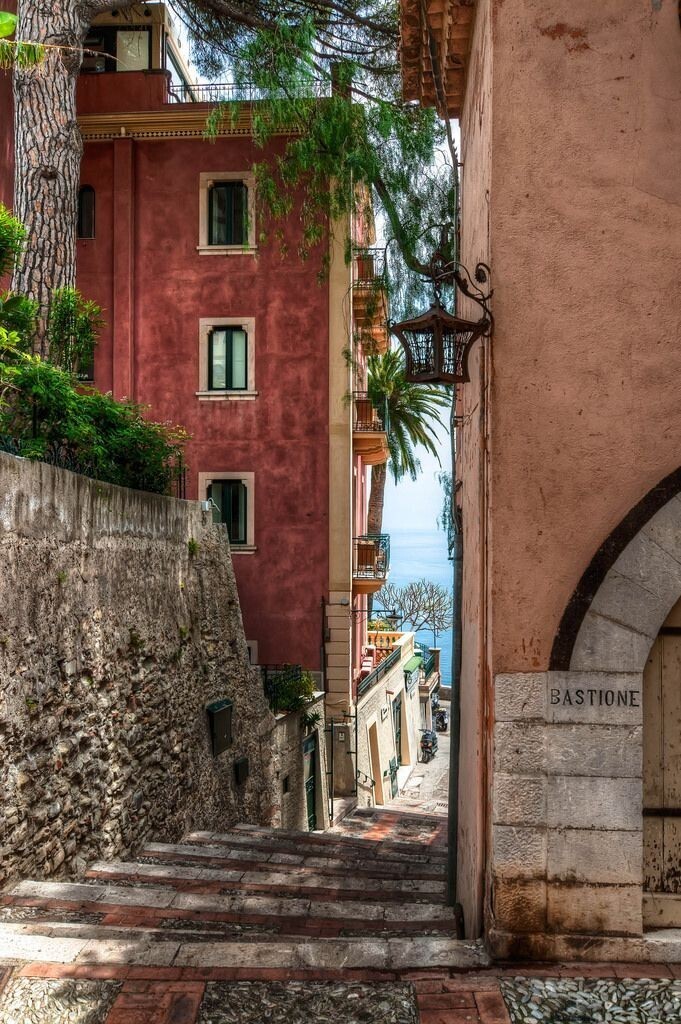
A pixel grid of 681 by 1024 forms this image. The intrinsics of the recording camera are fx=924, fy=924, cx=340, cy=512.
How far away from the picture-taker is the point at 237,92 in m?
16.1

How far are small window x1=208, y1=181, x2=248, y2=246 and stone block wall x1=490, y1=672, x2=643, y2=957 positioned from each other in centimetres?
1469

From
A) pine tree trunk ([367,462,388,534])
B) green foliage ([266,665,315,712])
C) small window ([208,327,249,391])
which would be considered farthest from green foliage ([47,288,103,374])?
→ pine tree trunk ([367,462,388,534])

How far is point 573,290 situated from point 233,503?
13.6 meters

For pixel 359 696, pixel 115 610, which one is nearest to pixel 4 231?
pixel 115 610

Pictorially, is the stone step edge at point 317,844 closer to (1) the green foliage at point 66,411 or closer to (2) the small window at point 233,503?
(1) the green foliage at point 66,411

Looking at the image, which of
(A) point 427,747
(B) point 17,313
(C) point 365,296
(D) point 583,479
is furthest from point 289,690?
(A) point 427,747

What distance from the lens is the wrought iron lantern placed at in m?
4.79

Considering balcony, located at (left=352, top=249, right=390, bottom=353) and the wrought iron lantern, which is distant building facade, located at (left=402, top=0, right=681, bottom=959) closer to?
the wrought iron lantern

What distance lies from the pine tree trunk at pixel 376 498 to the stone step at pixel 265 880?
62.6 ft

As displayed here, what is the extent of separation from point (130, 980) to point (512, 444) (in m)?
3.10

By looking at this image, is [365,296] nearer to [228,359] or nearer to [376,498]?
[228,359]

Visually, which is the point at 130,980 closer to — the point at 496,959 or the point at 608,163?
the point at 496,959

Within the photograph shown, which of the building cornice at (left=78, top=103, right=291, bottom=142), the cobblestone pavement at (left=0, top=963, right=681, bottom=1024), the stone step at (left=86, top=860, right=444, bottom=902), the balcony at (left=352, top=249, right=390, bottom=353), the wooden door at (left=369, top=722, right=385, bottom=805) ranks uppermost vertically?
the building cornice at (left=78, top=103, right=291, bottom=142)

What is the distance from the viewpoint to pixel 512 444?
4.63 metres
